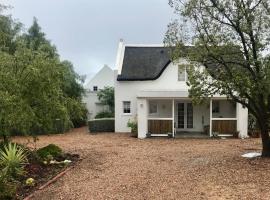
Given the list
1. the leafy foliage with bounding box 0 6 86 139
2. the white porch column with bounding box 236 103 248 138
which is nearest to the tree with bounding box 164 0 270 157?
the leafy foliage with bounding box 0 6 86 139

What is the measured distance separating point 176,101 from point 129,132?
4.33 meters

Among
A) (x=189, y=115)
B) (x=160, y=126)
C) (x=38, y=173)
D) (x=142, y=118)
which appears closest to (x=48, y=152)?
(x=38, y=173)

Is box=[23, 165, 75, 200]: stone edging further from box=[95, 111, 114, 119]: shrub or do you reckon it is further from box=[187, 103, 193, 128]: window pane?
box=[95, 111, 114, 119]: shrub

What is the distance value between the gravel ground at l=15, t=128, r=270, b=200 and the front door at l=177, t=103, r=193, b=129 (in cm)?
990

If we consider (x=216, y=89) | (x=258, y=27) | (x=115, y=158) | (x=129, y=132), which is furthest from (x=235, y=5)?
(x=129, y=132)

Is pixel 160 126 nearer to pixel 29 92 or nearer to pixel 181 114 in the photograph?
pixel 181 114

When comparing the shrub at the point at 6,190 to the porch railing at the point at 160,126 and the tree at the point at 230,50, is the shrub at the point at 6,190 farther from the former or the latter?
the porch railing at the point at 160,126

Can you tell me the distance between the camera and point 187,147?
23.0 m

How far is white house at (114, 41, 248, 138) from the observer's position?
95.6 feet

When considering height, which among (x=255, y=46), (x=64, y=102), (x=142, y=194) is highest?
(x=255, y=46)

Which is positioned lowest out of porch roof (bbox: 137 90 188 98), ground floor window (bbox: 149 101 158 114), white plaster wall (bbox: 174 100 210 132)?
white plaster wall (bbox: 174 100 210 132)

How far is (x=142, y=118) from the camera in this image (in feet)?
96.3

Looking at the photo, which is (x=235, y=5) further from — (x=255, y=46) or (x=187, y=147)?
(x=187, y=147)

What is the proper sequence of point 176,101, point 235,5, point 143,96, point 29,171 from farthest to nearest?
point 176,101, point 143,96, point 235,5, point 29,171
